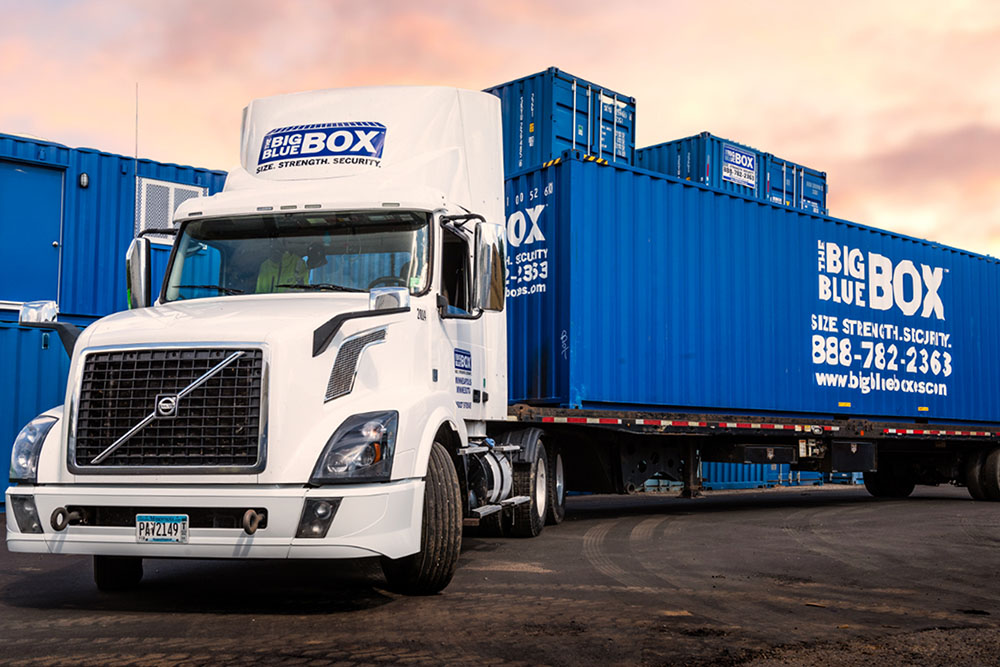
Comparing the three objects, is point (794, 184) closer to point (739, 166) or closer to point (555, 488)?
point (739, 166)

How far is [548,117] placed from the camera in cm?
1536

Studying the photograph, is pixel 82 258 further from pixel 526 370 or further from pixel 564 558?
pixel 564 558

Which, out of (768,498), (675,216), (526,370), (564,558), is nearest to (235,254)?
(564,558)

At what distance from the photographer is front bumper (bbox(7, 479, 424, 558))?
17.8 ft

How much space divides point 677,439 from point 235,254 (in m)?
7.63

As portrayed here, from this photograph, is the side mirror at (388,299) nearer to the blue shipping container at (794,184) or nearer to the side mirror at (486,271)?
the side mirror at (486,271)

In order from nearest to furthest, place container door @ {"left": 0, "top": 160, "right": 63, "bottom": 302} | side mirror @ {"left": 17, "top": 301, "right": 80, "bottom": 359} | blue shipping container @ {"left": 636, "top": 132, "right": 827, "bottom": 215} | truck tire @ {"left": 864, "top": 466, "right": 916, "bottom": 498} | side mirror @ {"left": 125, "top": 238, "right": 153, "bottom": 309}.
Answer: side mirror @ {"left": 17, "top": 301, "right": 80, "bottom": 359}, side mirror @ {"left": 125, "top": 238, "right": 153, "bottom": 309}, container door @ {"left": 0, "top": 160, "right": 63, "bottom": 302}, truck tire @ {"left": 864, "top": 466, "right": 916, "bottom": 498}, blue shipping container @ {"left": 636, "top": 132, "right": 827, "bottom": 215}

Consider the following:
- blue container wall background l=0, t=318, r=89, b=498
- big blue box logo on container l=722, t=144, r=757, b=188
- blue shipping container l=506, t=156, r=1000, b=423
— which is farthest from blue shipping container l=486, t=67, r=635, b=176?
blue container wall background l=0, t=318, r=89, b=498

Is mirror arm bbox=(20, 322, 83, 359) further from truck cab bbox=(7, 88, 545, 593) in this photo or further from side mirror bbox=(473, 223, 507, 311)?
side mirror bbox=(473, 223, 507, 311)

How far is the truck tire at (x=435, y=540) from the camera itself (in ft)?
20.2

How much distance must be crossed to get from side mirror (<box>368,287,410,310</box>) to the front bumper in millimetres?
1068

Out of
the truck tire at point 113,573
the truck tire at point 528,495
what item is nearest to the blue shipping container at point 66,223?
the truck tire at point 528,495

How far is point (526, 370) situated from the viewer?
1148 centimetres

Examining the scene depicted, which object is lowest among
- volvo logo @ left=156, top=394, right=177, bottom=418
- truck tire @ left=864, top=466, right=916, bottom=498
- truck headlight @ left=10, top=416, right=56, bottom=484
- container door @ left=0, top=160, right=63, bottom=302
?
truck tire @ left=864, top=466, right=916, bottom=498
